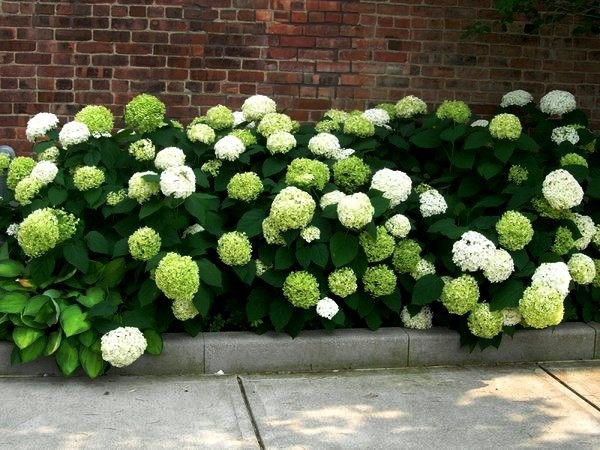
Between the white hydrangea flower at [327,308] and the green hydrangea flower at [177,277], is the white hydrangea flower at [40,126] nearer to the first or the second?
the green hydrangea flower at [177,277]

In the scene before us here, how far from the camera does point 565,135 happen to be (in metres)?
5.43

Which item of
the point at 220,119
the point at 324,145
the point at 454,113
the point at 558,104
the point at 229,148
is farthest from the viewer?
the point at 558,104

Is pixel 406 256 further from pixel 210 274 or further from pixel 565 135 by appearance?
pixel 565 135

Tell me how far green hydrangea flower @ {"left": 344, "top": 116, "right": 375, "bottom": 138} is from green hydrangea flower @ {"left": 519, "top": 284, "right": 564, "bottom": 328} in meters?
1.53

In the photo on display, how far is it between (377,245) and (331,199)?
0.37 meters

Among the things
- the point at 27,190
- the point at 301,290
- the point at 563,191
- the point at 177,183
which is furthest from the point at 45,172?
the point at 563,191

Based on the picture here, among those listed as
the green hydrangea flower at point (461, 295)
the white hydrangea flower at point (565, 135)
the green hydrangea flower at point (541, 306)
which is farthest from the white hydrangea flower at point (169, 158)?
the white hydrangea flower at point (565, 135)

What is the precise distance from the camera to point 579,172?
16.3 feet

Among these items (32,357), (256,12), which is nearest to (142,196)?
(32,357)

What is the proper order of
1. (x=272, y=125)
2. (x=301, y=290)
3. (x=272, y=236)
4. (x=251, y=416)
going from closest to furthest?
(x=251, y=416) → (x=301, y=290) → (x=272, y=236) → (x=272, y=125)

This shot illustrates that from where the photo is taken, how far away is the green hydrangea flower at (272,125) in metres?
5.23

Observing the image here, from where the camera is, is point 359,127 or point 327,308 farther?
point 359,127

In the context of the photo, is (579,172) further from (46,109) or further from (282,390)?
(46,109)

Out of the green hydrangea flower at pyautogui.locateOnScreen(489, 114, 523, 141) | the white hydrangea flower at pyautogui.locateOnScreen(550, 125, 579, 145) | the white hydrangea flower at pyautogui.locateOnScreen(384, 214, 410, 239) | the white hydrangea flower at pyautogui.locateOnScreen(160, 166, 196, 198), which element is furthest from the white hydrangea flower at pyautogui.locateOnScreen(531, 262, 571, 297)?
the white hydrangea flower at pyautogui.locateOnScreen(160, 166, 196, 198)
